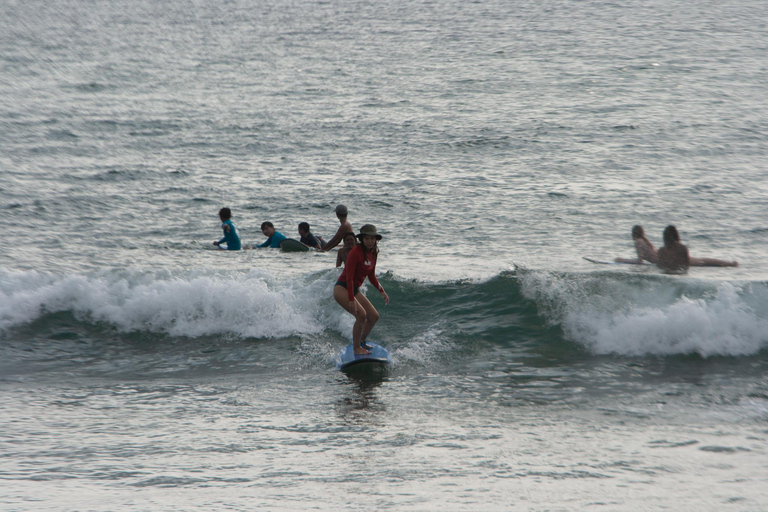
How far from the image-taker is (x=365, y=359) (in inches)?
382

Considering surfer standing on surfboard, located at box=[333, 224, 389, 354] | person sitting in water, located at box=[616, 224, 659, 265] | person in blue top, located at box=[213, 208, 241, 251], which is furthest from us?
person in blue top, located at box=[213, 208, 241, 251]

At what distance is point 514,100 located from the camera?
1299 inches

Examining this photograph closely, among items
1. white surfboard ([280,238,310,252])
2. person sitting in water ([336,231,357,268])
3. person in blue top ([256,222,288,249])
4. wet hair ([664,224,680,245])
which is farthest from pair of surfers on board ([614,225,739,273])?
person in blue top ([256,222,288,249])

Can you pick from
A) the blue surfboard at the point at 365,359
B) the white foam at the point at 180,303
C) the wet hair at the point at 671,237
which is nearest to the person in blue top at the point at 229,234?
the white foam at the point at 180,303

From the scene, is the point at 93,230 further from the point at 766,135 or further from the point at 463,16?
the point at 463,16

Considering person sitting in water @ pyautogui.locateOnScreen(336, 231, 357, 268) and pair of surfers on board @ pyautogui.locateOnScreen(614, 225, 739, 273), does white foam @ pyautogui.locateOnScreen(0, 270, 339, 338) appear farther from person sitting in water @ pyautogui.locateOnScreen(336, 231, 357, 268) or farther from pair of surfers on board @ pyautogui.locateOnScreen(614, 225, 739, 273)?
pair of surfers on board @ pyautogui.locateOnScreen(614, 225, 739, 273)

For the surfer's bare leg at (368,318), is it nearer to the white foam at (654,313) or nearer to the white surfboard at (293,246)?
the white foam at (654,313)

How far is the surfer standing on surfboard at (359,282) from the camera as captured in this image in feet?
30.8

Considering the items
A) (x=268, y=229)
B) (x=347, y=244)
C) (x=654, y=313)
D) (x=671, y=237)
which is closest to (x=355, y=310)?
(x=347, y=244)

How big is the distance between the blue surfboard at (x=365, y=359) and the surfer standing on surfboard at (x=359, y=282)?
0.08 meters

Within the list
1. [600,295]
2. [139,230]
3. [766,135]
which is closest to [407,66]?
[766,135]

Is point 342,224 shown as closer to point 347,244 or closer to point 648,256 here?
point 347,244

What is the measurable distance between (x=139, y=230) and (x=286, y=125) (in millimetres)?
11999

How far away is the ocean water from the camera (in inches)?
272
